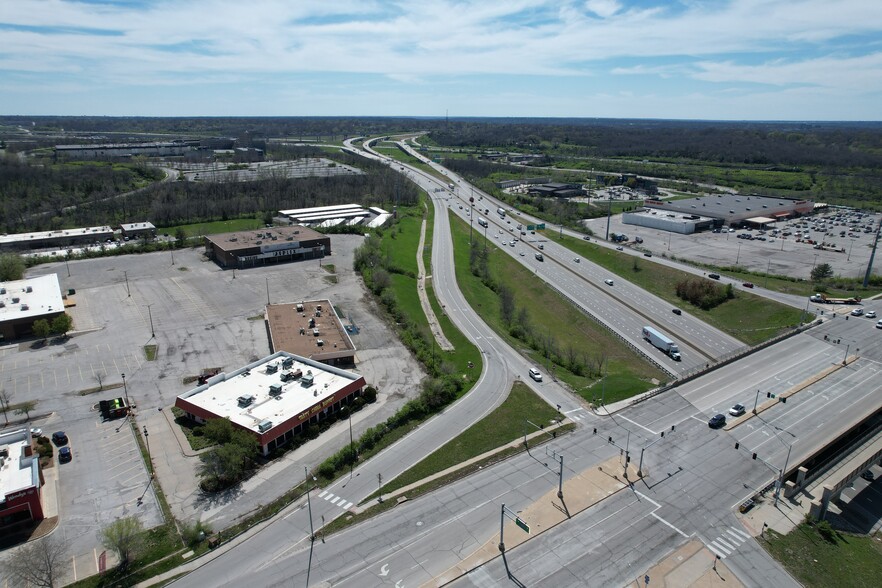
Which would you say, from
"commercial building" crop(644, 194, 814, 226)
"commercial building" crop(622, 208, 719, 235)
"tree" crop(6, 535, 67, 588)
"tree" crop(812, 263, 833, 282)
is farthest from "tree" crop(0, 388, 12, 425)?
"commercial building" crop(644, 194, 814, 226)

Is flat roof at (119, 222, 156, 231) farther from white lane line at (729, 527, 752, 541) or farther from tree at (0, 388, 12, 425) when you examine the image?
white lane line at (729, 527, 752, 541)

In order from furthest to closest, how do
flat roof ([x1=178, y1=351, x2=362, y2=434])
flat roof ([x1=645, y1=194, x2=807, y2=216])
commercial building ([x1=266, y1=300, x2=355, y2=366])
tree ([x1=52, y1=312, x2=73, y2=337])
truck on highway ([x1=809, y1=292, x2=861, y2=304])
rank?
flat roof ([x1=645, y1=194, x2=807, y2=216]) < truck on highway ([x1=809, y1=292, x2=861, y2=304]) < tree ([x1=52, y1=312, x2=73, y2=337]) < commercial building ([x1=266, y1=300, x2=355, y2=366]) < flat roof ([x1=178, y1=351, x2=362, y2=434])

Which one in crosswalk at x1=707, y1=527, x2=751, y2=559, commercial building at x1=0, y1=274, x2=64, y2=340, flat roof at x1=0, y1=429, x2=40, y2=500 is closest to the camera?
crosswalk at x1=707, y1=527, x2=751, y2=559

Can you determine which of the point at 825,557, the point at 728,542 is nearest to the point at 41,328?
the point at 728,542

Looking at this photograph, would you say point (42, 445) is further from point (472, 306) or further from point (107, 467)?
point (472, 306)

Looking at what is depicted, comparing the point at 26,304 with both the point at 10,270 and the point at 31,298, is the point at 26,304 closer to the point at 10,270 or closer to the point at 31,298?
the point at 31,298

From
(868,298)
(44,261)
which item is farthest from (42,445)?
(868,298)

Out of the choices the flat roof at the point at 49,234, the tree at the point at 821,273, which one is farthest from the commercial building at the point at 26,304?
the tree at the point at 821,273
